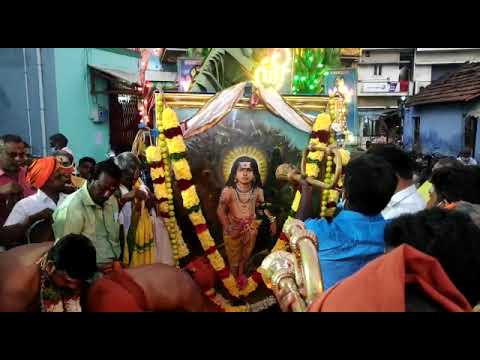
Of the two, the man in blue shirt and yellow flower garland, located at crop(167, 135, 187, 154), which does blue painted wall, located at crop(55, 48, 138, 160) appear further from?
Result: the man in blue shirt

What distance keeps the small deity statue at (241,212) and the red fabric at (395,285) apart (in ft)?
6.71

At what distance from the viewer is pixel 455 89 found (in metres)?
11.2

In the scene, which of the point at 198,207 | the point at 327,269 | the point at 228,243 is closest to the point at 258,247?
the point at 228,243

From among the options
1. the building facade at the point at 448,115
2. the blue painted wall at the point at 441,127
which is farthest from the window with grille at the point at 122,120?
the blue painted wall at the point at 441,127

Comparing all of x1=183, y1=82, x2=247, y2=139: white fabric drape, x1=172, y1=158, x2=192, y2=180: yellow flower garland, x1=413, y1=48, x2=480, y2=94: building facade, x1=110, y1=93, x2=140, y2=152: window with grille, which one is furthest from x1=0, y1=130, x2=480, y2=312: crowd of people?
x1=413, y1=48, x2=480, y2=94: building facade

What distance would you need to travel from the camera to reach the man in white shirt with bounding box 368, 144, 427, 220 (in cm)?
262

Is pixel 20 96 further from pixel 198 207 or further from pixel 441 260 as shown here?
pixel 441 260

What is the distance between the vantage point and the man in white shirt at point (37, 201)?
276cm

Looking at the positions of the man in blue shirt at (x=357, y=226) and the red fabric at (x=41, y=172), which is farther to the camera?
the red fabric at (x=41, y=172)

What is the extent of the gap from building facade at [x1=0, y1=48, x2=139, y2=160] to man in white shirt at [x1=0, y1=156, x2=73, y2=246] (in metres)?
4.88

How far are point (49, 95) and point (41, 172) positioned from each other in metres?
5.14

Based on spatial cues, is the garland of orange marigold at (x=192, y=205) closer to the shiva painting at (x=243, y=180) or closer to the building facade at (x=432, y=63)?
the shiva painting at (x=243, y=180)

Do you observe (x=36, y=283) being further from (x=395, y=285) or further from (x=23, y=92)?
(x=23, y=92)

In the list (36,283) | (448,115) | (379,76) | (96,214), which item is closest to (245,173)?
(96,214)
